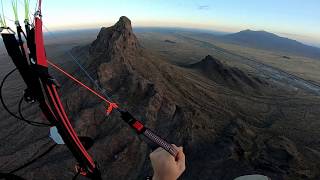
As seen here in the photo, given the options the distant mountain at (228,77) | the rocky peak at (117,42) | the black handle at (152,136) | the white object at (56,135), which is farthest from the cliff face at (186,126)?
the black handle at (152,136)

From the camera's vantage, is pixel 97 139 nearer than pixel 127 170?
No

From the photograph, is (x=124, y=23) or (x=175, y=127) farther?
(x=124, y=23)

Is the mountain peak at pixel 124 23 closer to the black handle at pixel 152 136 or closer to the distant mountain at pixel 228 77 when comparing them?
the distant mountain at pixel 228 77

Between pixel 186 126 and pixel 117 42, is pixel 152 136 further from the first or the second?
pixel 117 42

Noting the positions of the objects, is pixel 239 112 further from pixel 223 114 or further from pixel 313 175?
pixel 313 175

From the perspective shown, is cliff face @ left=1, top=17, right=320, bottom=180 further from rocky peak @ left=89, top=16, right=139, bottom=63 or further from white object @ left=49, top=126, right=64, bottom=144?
white object @ left=49, top=126, right=64, bottom=144

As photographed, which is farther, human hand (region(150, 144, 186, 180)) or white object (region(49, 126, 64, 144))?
white object (region(49, 126, 64, 144))

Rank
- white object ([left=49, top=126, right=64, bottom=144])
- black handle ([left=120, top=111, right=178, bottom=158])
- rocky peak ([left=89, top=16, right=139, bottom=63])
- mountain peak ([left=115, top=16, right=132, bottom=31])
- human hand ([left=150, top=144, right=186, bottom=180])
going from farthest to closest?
mountain peak ([left=115, top=16, right=132, bottom=31]), rocky peak ([left=89, top=16, right=139, bottom=63]), white object ([left=49, top=126, right=64, bottom=144]), black handle ([left=120, top=111, right=178, bottom=158]), human hand ([left=150, top=144, right=186, bottom=180])

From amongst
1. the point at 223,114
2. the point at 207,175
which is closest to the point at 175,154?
the point at 207,175

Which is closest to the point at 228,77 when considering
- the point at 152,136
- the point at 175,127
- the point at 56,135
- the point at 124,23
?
the point at 124,23

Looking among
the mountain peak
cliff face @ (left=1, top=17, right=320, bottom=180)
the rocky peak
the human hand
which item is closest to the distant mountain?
cliff face @ (left=1, top=17, right=320, bottom=180)

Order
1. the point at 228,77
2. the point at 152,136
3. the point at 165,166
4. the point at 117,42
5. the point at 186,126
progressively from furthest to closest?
the point at 228,77 → the point at 117,42 → the point at 186,126 → the point at 152,136 → the point at 165,166
